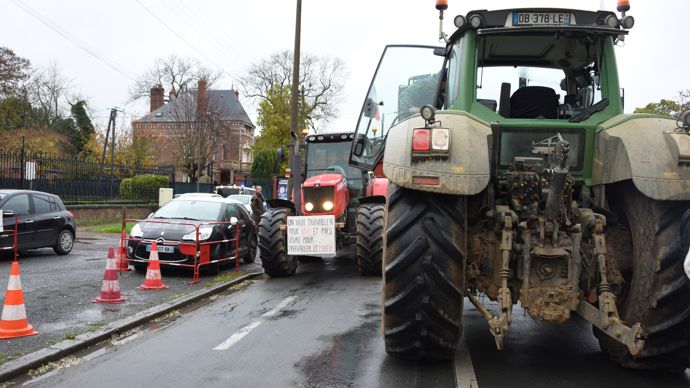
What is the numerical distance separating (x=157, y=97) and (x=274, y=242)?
61.3 meters

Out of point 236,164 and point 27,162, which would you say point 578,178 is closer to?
point 27,162

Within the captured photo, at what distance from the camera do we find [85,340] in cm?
611

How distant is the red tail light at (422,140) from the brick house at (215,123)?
3879 cm

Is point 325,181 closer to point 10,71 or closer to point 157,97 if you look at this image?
point 10,71

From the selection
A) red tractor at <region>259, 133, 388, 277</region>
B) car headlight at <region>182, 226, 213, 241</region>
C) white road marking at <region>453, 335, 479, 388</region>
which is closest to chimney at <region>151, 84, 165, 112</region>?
red tractor at <region>259, 133, 388, 277</region>

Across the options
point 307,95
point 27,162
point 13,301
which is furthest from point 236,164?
point 13,301

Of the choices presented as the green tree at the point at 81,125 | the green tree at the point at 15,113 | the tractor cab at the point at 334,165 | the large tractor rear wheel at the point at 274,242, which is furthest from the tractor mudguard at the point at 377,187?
the green tree at the point at 81,125

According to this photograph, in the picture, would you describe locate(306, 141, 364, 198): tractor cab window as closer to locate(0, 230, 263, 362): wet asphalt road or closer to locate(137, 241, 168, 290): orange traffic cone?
locate(0, 230, 263, 362): wet asphalt road

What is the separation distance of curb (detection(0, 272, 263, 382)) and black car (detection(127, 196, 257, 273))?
2.06 meters

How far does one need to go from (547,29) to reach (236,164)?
221 ft

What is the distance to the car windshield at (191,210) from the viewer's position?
481 inches

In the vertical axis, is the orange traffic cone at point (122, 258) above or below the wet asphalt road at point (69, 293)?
above

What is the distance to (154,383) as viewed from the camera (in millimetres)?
4762

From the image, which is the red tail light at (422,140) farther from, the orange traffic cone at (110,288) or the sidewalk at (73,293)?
the orange traffic cone at (110,288)
